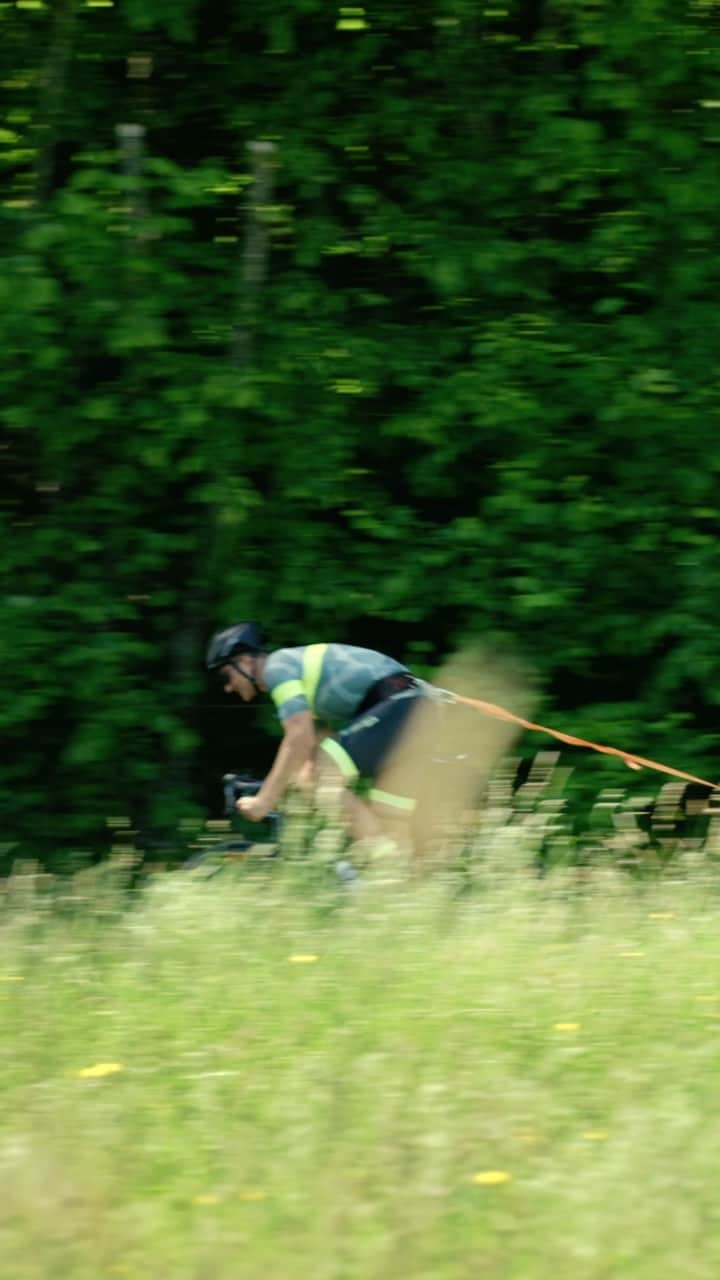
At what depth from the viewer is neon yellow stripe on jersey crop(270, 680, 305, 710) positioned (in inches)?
259

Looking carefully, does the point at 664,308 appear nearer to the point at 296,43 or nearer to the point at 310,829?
the point at 296,43

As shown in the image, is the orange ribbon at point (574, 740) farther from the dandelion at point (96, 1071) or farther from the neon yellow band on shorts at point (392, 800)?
the dandelion at point (96, 1071)

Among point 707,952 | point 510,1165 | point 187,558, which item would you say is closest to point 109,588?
point 187,558

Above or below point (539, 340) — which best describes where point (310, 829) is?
below

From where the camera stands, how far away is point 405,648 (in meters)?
8.16

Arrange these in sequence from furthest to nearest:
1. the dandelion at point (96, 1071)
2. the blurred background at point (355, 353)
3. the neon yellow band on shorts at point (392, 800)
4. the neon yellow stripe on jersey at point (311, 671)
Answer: the blurred background at point (355, 353)
the neon yellow band on shorts at point (392, 800)
the neon yellow stripe on jersey at point (311, 671)
the dandelion at point (96, 1071)

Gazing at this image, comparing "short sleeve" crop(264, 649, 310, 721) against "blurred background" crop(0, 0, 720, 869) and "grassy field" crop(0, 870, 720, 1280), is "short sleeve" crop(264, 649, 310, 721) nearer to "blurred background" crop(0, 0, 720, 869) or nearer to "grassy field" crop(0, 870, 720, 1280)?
"blurred background" crop(0, 0, 720, 869)

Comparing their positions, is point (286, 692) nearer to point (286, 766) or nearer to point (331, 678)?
point (331, 678)

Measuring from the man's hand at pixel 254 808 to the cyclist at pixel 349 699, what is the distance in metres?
0.32

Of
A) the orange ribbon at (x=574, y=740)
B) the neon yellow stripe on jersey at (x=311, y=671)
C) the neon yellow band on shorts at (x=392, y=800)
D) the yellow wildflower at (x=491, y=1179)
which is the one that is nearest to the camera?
the yellow wildflower at (x=491, y=1179)

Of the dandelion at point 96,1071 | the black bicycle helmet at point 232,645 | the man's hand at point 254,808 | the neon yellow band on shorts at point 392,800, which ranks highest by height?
the black bicycle helmet at point 232,645

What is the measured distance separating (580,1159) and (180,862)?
4227mm

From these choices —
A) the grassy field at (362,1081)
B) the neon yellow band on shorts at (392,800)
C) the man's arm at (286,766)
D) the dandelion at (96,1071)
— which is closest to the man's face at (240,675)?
the man's arm at (286,766)

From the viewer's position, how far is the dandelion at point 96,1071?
4062 mm
